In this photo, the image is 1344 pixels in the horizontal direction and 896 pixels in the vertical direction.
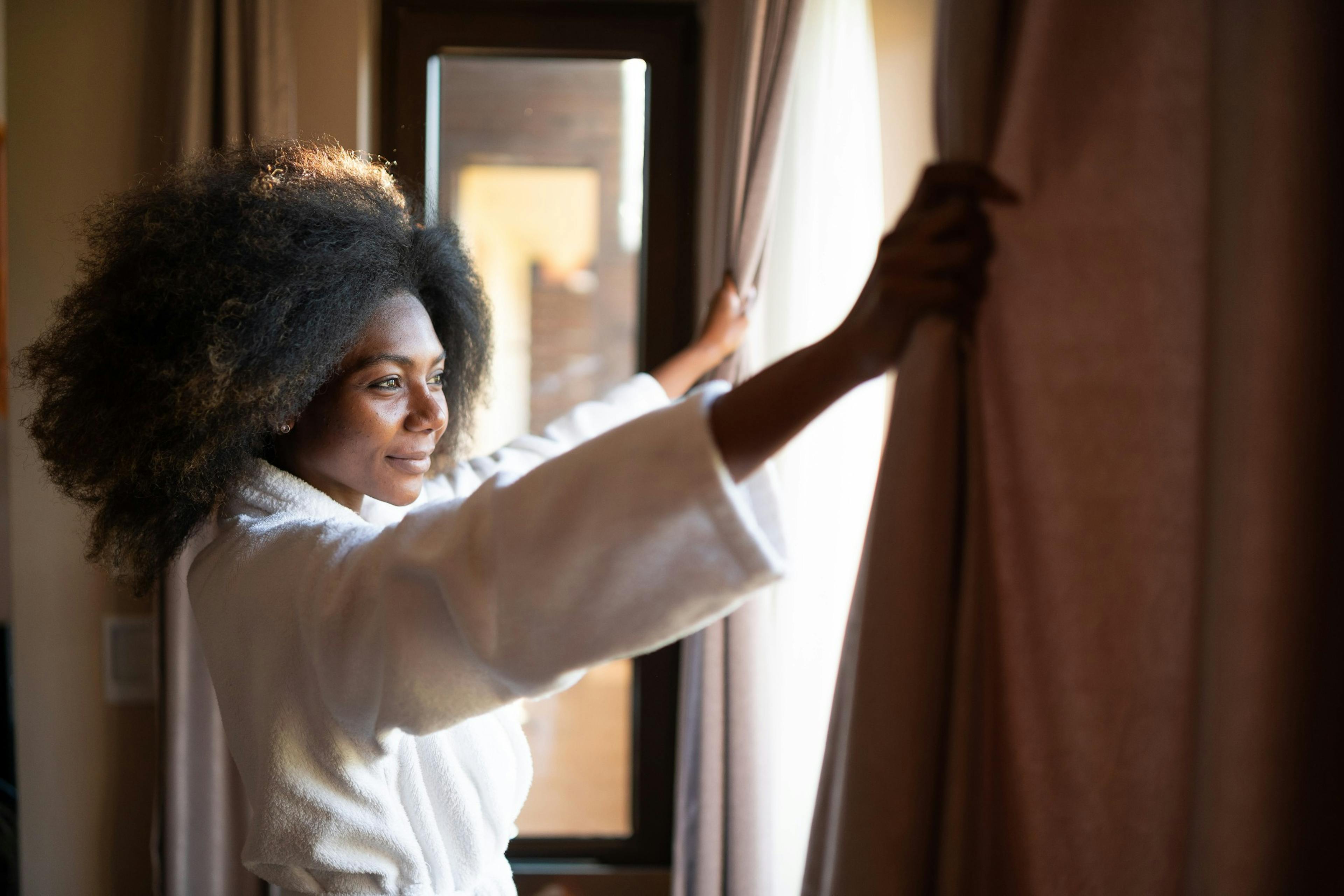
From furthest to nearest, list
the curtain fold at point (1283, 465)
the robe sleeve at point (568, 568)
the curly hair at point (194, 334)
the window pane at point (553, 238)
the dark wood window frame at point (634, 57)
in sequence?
1. the window pane at point (553, 238)
2. the dark wood window frame at point (634, 57)
3. the curly hair at point (194, 334)
4. the robe sleeve at point (568, 568)
5. the curtain fold at point (1283, 465)

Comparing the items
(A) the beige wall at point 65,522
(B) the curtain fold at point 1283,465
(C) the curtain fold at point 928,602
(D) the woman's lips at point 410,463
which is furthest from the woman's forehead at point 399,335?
(A) the beige wall at point 65,522

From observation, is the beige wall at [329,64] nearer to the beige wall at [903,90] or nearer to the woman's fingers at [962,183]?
the beige wall at [903,90]

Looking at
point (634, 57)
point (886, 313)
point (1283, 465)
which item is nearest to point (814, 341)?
point (886, 313)

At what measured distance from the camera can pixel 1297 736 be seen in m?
0.47

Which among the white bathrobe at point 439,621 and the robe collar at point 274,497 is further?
the robe collar at point 274,497

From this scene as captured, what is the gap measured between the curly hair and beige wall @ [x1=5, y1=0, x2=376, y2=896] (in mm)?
675

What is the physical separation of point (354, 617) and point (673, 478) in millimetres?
335

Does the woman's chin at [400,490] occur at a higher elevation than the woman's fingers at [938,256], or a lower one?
lower

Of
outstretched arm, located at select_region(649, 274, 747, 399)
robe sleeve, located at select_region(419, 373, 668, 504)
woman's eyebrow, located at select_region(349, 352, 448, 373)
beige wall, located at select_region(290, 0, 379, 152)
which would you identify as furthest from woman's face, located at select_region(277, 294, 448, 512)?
beige wall, located at select_region(290, 0, 379, 152)

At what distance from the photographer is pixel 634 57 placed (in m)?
1.77

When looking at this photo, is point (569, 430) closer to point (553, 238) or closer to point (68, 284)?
point (68, 284)

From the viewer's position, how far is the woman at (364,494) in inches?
23.4

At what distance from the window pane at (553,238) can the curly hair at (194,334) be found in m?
2.89

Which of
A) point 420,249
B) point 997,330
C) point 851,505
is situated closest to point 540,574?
point 997,330
